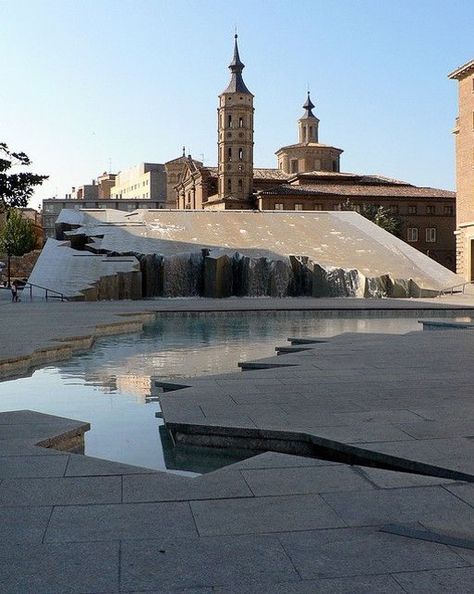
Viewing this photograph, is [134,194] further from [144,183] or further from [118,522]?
[118,522]

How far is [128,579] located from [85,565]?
0.85 ft

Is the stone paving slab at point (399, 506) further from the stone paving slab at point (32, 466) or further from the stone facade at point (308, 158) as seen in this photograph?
the stone facade at point (308, 158)

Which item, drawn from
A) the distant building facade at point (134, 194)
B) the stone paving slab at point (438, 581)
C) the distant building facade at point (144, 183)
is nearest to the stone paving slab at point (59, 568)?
the stone paving slab at point (438, 581)

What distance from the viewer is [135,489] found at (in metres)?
4.66

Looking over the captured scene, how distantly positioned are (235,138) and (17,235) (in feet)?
88.3

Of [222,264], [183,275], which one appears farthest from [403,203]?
[183,275]

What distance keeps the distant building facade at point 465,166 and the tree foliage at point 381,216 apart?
18.5m

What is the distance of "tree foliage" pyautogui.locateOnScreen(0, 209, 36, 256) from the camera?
77.1 meters

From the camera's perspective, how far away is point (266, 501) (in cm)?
443

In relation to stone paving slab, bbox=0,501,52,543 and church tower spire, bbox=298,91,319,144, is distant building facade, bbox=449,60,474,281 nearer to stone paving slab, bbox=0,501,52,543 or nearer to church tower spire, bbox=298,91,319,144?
stone paving slab, bbox=0,501,52,543

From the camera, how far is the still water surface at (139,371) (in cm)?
687

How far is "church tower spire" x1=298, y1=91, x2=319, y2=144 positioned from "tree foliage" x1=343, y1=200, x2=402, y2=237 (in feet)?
114

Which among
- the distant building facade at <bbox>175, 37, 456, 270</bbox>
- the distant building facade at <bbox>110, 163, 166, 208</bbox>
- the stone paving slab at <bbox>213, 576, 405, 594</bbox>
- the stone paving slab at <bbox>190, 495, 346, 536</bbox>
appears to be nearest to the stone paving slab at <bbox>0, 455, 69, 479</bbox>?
the stone paving slab at <bbox>190, 495, 346, 536</bbox>


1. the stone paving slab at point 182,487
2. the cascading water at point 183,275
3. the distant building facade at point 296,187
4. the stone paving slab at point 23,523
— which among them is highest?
the distant building facade at point 296,187
